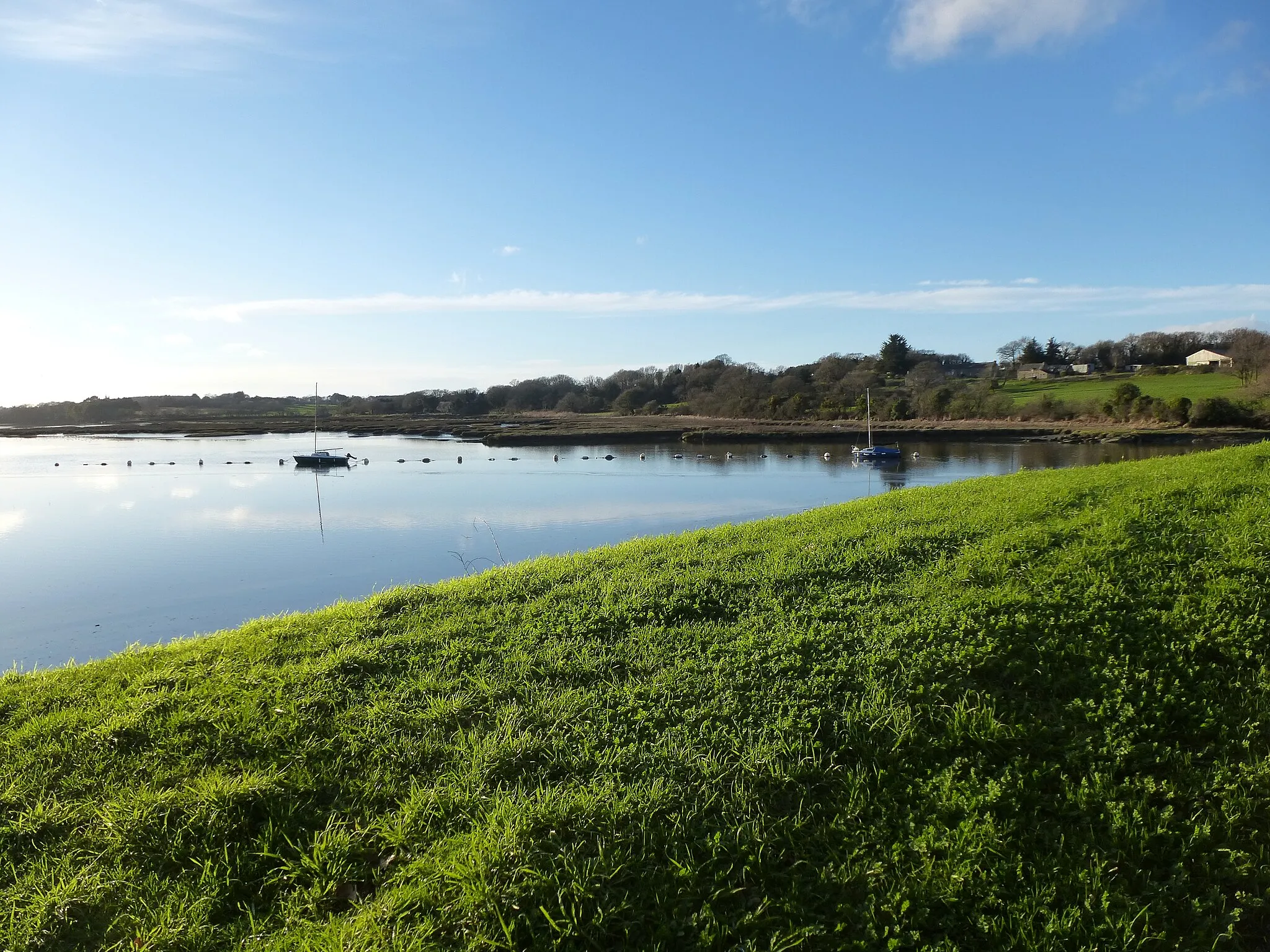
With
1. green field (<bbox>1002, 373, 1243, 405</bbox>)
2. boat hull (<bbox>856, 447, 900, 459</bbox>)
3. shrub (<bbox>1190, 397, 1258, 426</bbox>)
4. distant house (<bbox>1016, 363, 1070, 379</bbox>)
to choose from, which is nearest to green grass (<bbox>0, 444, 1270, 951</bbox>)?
boat hull (<bbox>856, 447, 900, 459</bbox>)

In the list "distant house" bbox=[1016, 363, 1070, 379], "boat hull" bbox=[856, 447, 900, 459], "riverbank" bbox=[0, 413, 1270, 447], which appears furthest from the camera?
"distant house" bbox=[1016, 363, 1070, 379]

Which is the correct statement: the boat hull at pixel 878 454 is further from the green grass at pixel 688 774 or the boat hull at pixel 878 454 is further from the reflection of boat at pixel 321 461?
the green grass at pixel 688 774

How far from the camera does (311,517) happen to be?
20.9 m

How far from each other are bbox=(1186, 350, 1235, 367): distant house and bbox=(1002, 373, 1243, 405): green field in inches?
133

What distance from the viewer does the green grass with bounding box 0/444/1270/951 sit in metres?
2.87

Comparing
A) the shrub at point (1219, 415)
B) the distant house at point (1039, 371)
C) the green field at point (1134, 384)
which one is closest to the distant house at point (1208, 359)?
the green field at point (1134, 384)

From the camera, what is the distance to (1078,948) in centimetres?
274

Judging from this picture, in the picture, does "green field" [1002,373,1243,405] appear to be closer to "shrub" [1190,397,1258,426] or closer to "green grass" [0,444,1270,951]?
"shrub" [1190,397,1258,426]

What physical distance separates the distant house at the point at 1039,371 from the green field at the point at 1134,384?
742 cm

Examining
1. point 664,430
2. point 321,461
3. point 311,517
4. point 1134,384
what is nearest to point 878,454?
point 664,430

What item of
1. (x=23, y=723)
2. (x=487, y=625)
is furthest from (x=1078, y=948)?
(x=23, y=723)

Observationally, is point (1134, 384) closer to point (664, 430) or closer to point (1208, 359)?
point (1208, 359)

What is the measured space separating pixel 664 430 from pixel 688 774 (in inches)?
2336

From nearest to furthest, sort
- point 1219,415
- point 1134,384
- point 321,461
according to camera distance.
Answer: point 321,461 < point 1219,415 < point 1134,384
